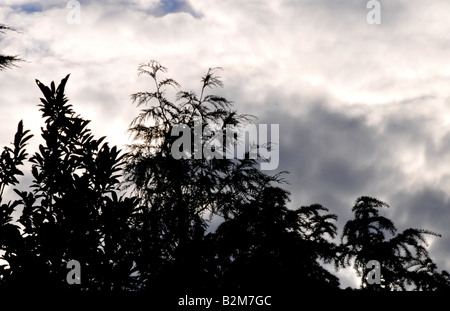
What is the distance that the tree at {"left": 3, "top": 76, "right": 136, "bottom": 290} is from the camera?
17.5 ft

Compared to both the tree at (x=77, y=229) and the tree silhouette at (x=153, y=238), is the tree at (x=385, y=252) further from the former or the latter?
the tree at (x=77, y=229)

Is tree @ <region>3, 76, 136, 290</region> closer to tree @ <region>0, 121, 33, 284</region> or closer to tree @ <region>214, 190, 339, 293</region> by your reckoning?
tree @ <region>0, 121, 33, 284</region>

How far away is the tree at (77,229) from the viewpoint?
5.34m

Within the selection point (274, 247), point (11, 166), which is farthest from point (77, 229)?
point (274, 247)

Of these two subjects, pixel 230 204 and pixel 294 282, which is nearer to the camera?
pixel 294 282

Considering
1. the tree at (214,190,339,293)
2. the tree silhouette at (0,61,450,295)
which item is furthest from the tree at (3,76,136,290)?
the tree at (214,190,339,293)

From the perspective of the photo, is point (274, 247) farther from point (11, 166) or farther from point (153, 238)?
point (11, 166)

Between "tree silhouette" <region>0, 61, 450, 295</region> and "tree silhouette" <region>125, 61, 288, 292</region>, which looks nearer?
"tree silhouette" <region>0, 61, 450, 295</region>

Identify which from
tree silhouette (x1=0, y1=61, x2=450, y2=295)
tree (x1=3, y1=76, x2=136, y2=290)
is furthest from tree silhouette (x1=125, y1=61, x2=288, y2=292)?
tree (x1=3, y1=76, x2=136, y2=290)

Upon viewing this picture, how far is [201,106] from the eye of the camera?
1833cm

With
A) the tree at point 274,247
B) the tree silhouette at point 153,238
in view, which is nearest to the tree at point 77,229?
the tree silhouette at point 153,238
